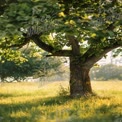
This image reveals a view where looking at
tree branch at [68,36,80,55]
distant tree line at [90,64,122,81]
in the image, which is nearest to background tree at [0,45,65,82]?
tree branch at [68,36,80,55]

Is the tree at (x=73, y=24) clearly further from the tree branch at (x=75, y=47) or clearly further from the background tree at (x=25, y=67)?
the background tree at (x=25, y=67)

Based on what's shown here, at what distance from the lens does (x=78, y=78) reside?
66.3 feet

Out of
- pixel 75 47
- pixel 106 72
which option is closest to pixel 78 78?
pixel 75 47

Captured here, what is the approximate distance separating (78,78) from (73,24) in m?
9.65

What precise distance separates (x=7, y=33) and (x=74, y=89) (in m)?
11.1

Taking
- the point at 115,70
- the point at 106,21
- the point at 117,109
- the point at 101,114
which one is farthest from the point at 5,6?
the point at 115,70

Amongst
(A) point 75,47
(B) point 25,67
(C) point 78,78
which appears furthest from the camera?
(B) point 25,67

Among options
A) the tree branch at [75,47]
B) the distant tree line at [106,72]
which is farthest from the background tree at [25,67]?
the distant tree line at [106,72]

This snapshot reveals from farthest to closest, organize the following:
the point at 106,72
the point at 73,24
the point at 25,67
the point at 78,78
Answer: the point at 106,72
the point at 25,67
the point at 78,78
the point at 73,24

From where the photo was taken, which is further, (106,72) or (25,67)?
(106,72)

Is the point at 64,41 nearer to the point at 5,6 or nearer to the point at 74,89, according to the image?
the point at 74,89

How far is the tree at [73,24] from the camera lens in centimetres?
990

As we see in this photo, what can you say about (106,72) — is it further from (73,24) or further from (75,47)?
(73,24)

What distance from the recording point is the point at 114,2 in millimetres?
13188
